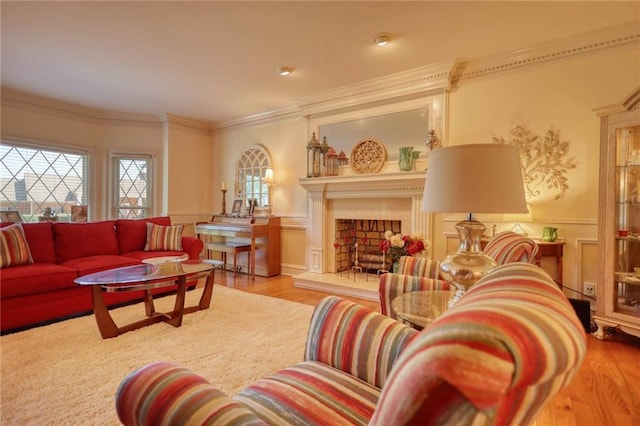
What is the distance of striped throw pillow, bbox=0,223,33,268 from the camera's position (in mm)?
2711

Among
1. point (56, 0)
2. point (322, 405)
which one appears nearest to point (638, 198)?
point (322, 405)

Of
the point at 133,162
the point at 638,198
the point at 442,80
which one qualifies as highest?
the point at 442,80

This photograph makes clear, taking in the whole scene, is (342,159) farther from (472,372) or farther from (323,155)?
(472,372)

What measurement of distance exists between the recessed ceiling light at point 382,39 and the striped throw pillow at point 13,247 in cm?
362

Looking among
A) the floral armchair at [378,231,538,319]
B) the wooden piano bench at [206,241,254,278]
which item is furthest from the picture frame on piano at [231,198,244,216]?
the floral armchair at [378,231,538,319]

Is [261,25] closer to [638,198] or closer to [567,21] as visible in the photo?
[567,21]

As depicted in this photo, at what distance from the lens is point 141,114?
518cm

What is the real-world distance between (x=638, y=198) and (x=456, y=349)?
306 cm

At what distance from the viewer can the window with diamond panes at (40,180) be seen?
423 cm

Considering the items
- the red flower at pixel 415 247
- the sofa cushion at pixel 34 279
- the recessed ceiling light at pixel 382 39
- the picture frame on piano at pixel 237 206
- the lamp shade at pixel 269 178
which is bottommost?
the sofa cushion at pixel 34 279

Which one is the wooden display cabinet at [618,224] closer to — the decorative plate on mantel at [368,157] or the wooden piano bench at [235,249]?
the decorative plate on mantel at [368,157]

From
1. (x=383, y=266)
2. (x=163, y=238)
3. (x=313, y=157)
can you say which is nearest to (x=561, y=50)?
(x=383, y=266)

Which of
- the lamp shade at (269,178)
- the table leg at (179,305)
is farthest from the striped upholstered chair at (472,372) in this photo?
the lamp shade at (269,178)

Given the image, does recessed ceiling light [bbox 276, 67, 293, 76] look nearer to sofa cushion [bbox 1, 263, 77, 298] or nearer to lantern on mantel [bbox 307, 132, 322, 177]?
lantern on mantel [bbox 307, 132, 322, 177]
